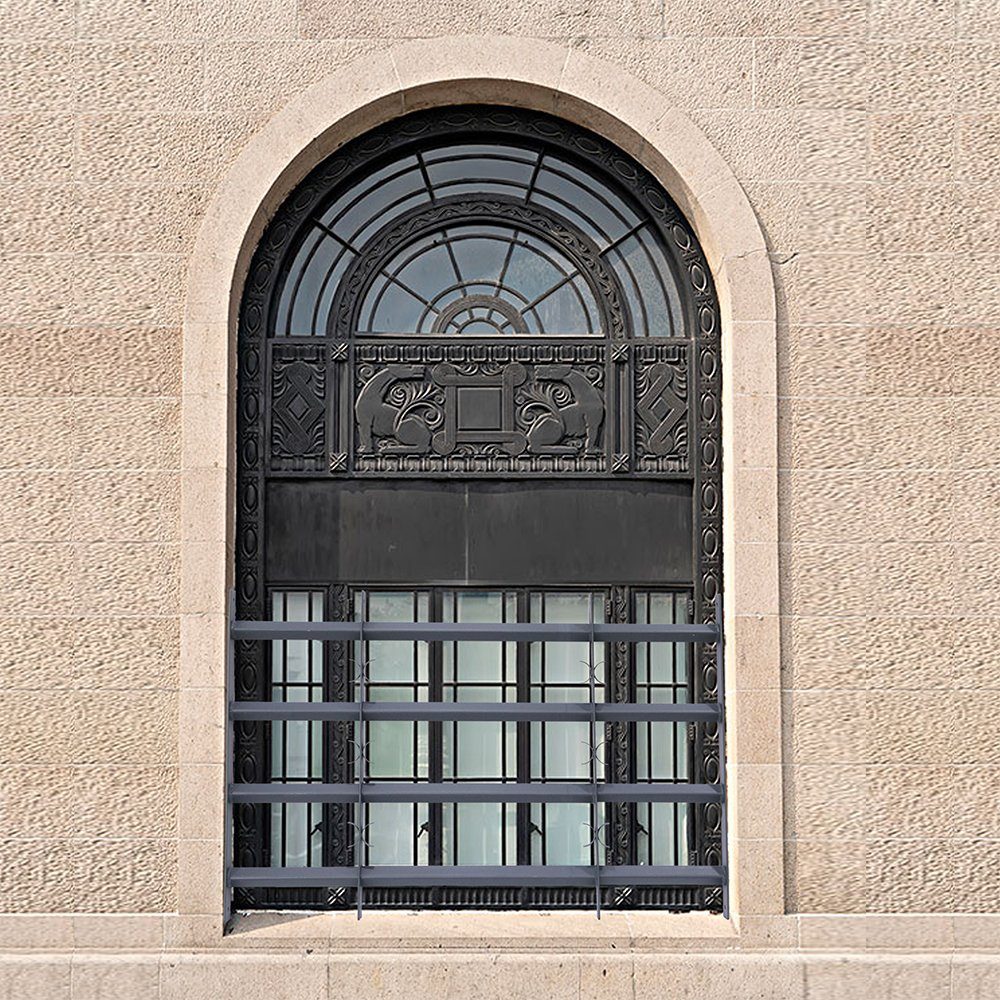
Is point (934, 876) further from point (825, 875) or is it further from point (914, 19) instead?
point (914, 19)

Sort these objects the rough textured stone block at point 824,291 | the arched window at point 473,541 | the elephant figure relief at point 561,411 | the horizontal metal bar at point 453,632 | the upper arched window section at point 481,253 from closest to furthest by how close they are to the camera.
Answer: the horizontal metal bar at point 453,632
the rough textured stone block at point 824,291
the arched window at point 473,541
the elephant figure relief at point 561,411
the upper arched window section at point 481,253

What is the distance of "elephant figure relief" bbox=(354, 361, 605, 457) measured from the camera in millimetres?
8828

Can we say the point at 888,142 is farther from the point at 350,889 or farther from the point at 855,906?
the point at 350,889

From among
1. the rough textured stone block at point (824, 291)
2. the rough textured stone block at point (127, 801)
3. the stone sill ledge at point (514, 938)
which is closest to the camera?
the stone sill ledge at point (514, 938)

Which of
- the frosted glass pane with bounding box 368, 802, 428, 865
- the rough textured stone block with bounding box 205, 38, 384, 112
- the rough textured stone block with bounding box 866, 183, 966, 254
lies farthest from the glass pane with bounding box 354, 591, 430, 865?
the rough textured stone block with bounding box 866, 183, 966, 254

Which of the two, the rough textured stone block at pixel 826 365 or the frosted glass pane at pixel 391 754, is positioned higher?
the rough textured stone block at pixel 826 365

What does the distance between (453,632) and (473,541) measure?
739 millimetres

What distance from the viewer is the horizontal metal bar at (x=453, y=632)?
8391mm

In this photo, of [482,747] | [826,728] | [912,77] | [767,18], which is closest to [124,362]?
[482,747]

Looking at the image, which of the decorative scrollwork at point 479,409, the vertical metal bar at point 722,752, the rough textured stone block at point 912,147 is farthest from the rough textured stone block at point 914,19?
the vertical metal bar at point 722,752

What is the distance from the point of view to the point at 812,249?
855 cm

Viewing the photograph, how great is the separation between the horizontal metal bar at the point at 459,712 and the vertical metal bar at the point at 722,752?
0.44ft

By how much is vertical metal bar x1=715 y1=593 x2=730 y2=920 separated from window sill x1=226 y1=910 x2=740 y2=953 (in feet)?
0.94

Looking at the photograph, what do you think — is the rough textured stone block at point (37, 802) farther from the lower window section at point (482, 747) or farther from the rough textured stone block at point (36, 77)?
the rough textured stone block at point (36, 77)
